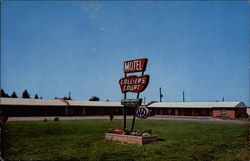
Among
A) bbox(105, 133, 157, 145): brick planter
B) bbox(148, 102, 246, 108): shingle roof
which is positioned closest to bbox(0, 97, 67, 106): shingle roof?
bbox(148, 102, 246, 108): shingle roof

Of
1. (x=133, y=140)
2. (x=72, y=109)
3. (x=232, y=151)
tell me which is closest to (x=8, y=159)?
(x=133, y=140)

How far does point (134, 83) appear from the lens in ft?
58.1

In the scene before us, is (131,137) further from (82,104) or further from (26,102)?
(82,104)

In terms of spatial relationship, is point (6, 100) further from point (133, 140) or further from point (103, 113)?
point (133, 140)

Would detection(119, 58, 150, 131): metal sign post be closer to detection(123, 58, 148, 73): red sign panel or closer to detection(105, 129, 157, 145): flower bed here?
detection(123, 58, 148, 73): red sign panel

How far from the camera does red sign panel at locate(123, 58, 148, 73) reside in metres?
17.1

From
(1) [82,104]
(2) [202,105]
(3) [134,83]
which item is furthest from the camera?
(2) [202,105]

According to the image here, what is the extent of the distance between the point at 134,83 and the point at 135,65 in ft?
4.51

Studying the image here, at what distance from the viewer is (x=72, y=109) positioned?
59.5m

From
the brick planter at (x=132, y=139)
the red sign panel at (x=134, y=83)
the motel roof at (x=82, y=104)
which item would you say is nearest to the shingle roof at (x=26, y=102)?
the motel roof at (x=82, y=104)

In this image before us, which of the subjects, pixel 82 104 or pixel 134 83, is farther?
pixel 82 104

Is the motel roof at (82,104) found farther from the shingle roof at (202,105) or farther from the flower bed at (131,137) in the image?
the flower bed at (131,137)

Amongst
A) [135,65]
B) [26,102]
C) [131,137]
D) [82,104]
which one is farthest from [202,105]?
[131,137]

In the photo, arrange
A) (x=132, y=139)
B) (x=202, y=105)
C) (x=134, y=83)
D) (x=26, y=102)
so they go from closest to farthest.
→ (x=132, y=139), (x=134, y=83), (x=26, y=102), (x=202, y=105)
